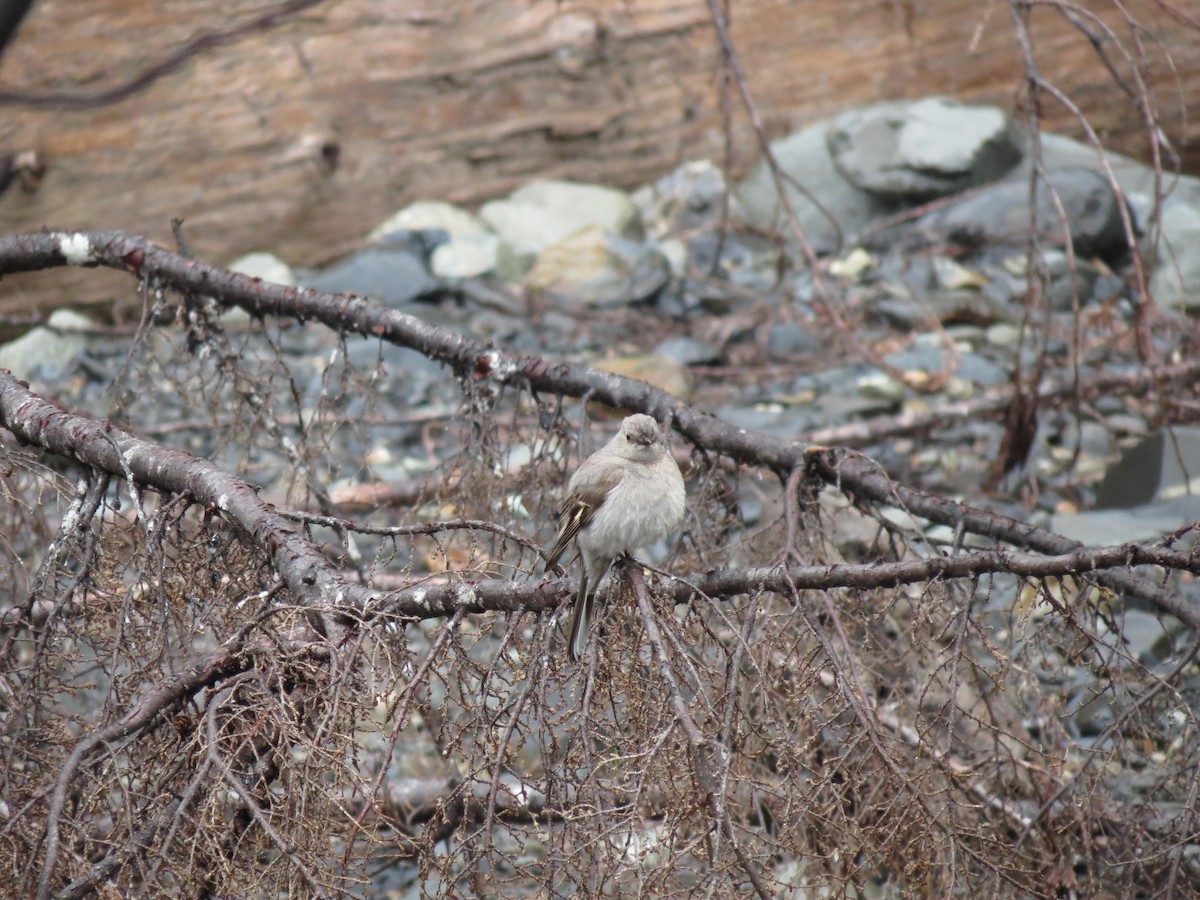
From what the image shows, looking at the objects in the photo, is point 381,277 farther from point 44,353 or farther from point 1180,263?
point 1180,263

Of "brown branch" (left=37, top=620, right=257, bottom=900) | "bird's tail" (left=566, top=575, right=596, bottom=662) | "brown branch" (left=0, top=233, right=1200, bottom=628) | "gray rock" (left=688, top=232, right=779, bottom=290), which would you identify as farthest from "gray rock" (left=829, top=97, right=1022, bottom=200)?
"brown branch" (left=37, top=620, right=257, bottom=900)

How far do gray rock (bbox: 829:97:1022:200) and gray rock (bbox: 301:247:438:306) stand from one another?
13.1ft

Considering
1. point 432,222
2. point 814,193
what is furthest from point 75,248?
point 814,193

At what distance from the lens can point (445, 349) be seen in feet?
14.4

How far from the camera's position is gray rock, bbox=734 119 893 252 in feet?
36.2

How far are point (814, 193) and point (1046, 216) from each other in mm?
2045

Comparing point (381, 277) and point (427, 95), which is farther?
point (427, 95)

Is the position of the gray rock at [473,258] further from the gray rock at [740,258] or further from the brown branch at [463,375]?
the brown branch at [463,375]

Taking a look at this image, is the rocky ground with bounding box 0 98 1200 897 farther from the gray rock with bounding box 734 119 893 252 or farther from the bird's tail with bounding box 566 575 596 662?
the bird's tail with bounding box 566 575 596 662

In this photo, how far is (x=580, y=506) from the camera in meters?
3.78

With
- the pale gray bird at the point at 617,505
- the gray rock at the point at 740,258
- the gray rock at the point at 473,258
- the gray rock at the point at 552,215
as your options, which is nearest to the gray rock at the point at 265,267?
the gray rock at the point at 473,258

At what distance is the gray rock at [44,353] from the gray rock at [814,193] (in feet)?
19.8

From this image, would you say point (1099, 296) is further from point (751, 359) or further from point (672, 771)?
point (672, 771)

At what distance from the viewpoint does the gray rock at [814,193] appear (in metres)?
11.0
